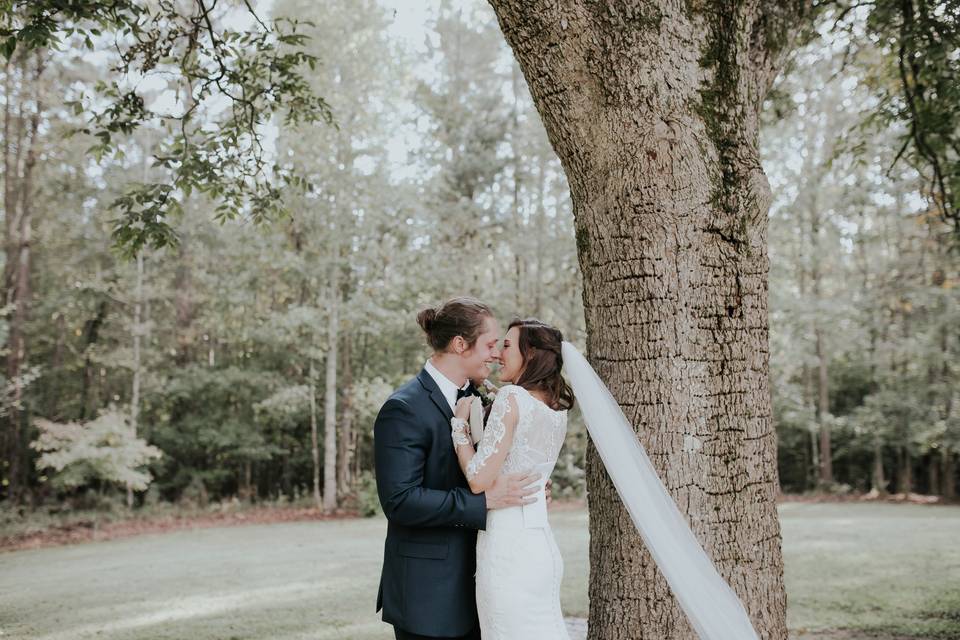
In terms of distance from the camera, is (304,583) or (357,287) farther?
(357,287)

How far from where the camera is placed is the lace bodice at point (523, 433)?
3.29 m

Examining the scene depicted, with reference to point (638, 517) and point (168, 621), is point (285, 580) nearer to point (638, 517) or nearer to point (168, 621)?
point (168, 621)

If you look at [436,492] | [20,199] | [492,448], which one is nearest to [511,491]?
[492,448]

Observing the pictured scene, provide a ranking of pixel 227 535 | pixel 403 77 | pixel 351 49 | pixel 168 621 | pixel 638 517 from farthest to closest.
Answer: pixel 403 77, pixel 351 49, pixel 227 535, pixel 168 621, pixel 638 517

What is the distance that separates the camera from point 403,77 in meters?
19.6

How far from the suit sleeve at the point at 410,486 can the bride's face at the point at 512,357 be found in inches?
19.5

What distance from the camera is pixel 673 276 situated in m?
3.17

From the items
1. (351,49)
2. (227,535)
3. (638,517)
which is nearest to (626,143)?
(638,517)

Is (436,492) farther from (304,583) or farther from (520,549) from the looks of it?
(304,583)

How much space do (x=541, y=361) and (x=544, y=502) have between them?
64 cm

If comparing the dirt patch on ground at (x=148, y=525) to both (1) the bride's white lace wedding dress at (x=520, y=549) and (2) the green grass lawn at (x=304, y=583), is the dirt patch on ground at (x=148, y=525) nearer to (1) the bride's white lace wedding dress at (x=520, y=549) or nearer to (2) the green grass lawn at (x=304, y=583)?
(2) the green grass lawn at (x=304, y=583)

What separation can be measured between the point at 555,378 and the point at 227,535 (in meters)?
14.1

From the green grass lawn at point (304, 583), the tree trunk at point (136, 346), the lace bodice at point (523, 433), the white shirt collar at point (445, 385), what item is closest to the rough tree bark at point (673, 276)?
the lace bodice at point (523, 433)

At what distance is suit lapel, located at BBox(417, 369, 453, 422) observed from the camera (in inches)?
135
